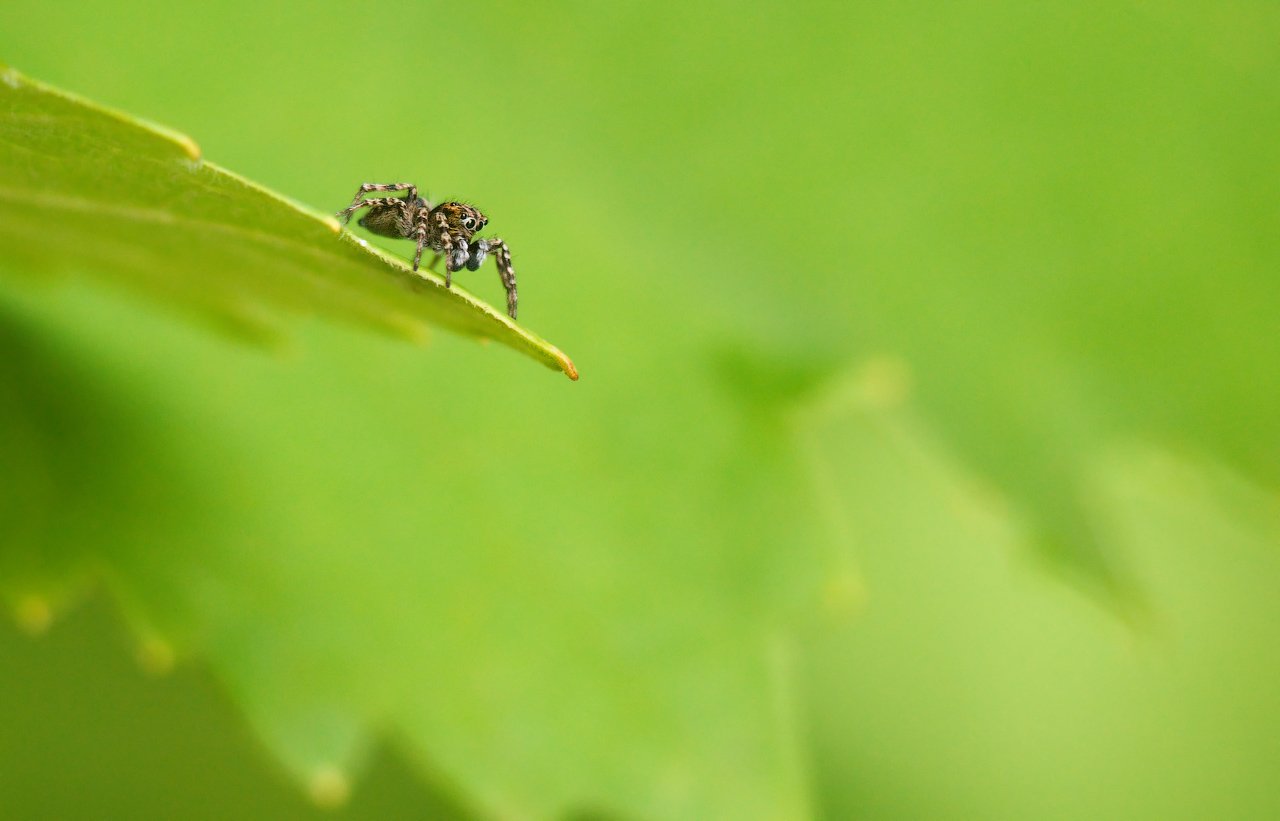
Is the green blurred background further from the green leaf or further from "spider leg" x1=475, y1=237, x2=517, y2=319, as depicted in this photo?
the green leaf

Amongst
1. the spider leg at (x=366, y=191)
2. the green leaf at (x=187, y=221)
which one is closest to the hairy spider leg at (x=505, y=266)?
the spider leg at (x=366, y=191)

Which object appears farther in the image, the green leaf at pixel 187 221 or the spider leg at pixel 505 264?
the spider leg at pixel 505 264

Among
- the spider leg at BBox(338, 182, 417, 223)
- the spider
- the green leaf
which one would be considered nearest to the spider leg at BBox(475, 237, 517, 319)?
the spider

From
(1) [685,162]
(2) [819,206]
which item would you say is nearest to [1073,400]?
(2) [819,206]

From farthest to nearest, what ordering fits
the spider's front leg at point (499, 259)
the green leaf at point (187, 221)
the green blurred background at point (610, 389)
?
1. the spider's front leg at point (499, 259)
2. the green blurred background at point (610, 389)
3. the green leaf at point (187, 221)

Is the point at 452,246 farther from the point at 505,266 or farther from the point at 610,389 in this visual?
the point at 610,389

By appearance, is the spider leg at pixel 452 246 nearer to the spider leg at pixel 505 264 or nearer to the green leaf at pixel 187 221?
the spider leg at pixel 505 264
